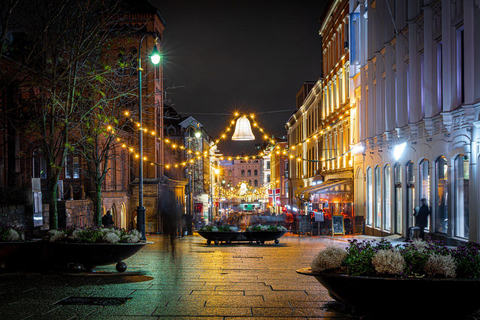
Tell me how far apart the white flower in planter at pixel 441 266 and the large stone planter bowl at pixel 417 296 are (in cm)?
16

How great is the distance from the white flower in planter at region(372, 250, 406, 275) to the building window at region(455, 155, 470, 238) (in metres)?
12.0

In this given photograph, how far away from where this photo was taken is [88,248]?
12695 millimetres

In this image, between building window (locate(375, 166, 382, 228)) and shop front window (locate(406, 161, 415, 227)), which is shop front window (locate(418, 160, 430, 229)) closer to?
shop front window (locate(406, 161, 415, 227))

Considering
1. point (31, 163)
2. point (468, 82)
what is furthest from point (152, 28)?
point (468, 82)

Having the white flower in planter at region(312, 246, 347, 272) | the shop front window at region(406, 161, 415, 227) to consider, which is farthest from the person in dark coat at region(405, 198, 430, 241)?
the white flower in planter at region(312, 246, 347, 272)

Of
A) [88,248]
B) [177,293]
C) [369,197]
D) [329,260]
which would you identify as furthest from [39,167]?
[329,260]

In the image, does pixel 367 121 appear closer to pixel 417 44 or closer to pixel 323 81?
pixel 417 44

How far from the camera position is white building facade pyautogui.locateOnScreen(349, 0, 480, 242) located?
705 inches

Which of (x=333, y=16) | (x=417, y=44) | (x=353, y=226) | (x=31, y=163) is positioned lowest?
(x=353, y=226)

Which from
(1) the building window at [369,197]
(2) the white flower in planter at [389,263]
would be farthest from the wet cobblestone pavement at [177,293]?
(1) the building window at [369,197]

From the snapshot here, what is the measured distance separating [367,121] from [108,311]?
24996 millimetres

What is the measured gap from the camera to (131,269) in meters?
14.1

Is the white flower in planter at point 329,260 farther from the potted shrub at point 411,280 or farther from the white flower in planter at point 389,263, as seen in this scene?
the white flower in planter at point 389,263

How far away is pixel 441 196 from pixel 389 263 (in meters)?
14.5
